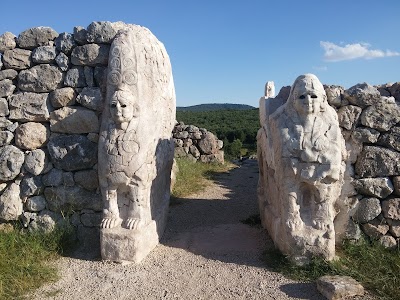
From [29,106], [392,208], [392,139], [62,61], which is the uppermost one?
[62,61]

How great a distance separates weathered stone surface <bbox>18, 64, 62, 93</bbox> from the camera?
443cm

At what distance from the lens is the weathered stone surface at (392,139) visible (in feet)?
13.7

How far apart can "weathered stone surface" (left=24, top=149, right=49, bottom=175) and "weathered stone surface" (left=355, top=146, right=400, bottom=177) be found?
3638mm

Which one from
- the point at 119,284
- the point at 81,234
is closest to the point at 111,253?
the point at 119,284

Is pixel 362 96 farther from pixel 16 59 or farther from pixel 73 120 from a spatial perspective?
pixel 16 59

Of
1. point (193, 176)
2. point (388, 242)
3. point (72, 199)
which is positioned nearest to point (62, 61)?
point (72, 199)

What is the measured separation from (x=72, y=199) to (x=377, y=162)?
3.52 meters

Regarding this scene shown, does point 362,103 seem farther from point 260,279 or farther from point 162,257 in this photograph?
point 162,257

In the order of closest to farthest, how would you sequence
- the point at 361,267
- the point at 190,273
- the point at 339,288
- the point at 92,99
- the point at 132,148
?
the point at 339,288
the point at 361,267
the point at 190,273
the point at 132,148
the point at 92,99

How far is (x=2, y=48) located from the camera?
4.49 m

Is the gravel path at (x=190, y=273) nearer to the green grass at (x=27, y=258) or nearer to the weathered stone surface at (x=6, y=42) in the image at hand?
the green grass at (x=27, y=258)

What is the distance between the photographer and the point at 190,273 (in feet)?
12.5

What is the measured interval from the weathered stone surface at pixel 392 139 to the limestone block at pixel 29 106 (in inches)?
154

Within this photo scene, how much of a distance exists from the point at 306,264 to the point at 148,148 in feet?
6.66
